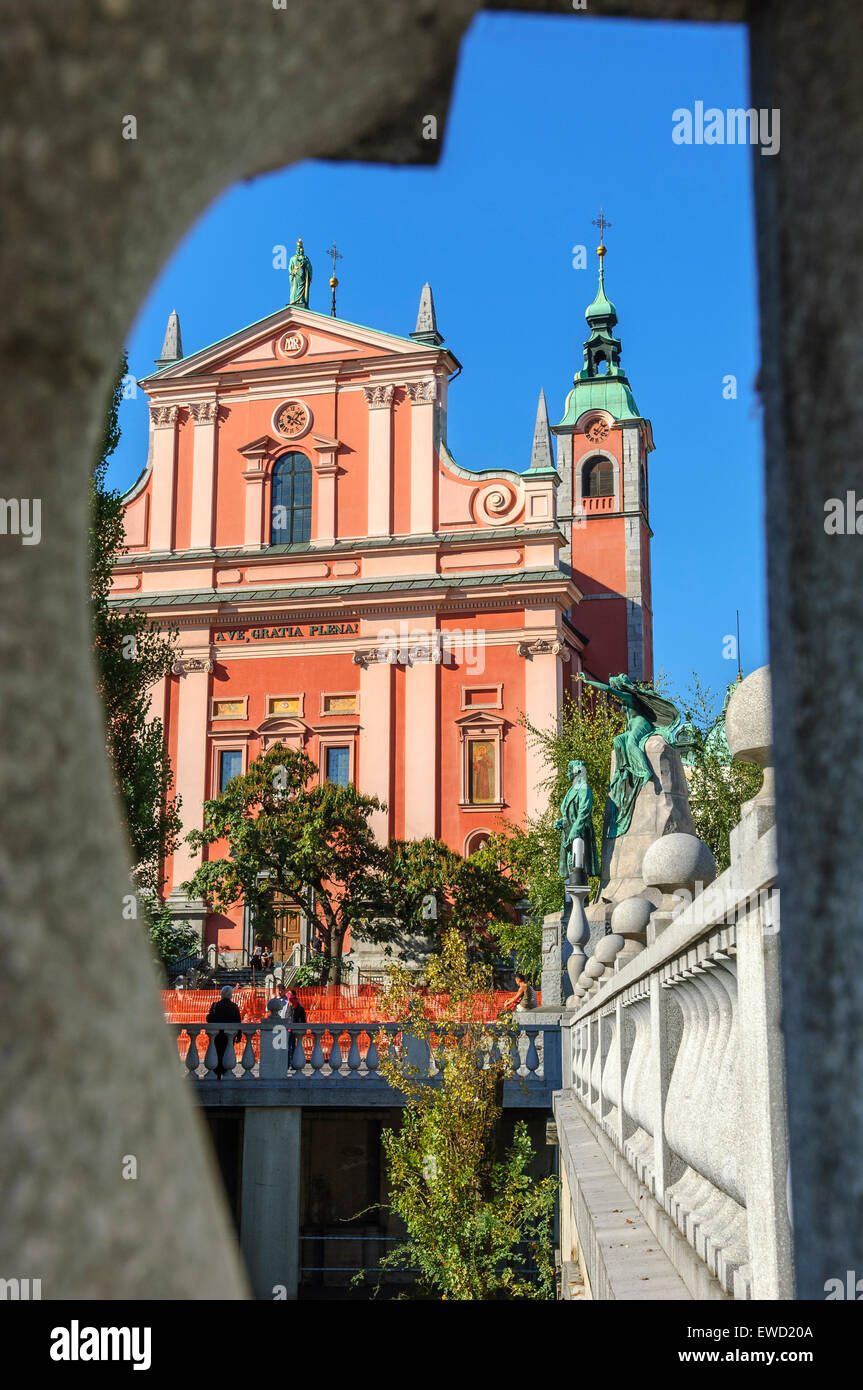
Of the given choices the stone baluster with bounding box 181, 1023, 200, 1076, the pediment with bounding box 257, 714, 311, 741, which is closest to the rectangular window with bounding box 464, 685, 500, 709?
the pediment with bounding box 257, 714, 311, 741

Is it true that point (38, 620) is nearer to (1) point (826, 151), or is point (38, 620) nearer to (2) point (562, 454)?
(1) point (826, 151)

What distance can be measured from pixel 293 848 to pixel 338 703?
5.99 meters

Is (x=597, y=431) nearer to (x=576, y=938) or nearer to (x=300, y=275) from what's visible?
(x=300, y=275)

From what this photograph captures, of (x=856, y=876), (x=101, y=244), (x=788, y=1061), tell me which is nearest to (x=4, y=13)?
(x=101, y=244)

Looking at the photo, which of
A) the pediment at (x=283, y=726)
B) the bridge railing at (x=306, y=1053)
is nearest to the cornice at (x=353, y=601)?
the pediment at (x=283, y=726)

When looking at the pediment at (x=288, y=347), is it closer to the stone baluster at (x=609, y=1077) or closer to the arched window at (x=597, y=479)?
the arched window at (x=597, y=479)

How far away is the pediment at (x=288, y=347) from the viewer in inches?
1334

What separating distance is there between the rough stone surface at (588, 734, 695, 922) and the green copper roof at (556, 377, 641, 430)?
3674 cm

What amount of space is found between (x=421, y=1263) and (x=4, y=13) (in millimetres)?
12360

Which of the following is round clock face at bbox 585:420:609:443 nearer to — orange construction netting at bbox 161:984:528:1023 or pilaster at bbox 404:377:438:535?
pilaster at bbox 404:377:438:535

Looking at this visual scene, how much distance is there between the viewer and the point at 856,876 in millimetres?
813

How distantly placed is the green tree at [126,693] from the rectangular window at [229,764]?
13533mm

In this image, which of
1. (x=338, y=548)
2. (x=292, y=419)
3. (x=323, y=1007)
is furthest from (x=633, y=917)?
(x=292, y=419)

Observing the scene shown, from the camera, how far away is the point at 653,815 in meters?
10.9
